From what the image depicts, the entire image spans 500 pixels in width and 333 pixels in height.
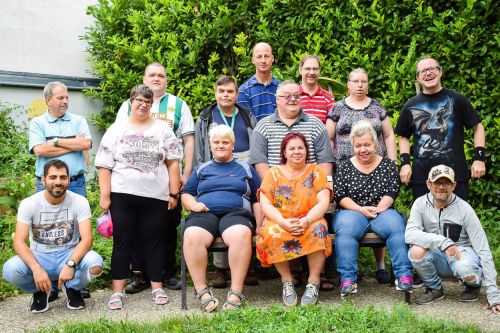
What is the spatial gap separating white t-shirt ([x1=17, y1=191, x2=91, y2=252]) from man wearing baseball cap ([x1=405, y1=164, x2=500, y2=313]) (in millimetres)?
2661

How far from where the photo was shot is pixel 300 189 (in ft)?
17.2

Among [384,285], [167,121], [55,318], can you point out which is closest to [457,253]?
[384,285]

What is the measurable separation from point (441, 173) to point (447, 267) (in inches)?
29.3

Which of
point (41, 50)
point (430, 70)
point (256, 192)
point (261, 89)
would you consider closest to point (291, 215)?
point (256, 192)

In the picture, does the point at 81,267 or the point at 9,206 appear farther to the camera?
the point at 9,206

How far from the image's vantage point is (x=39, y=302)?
5035 millimetres

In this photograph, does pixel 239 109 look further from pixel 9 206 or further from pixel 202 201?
pixel 9 206

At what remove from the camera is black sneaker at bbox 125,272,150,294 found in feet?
18.3

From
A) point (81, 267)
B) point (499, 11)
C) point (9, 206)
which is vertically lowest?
point (81, 267)

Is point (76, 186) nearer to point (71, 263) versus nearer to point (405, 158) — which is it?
point (71, 263)

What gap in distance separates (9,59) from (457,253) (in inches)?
260

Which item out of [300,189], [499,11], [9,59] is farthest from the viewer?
[9,59]

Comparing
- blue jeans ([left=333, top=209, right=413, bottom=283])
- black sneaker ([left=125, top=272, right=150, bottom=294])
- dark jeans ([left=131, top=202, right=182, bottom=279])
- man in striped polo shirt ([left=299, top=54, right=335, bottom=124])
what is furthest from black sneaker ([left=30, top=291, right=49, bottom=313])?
man in striped polo shirt ([left=299, top=54, right=335, bottom=124])

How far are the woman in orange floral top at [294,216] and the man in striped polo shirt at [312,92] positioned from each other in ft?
2.42
